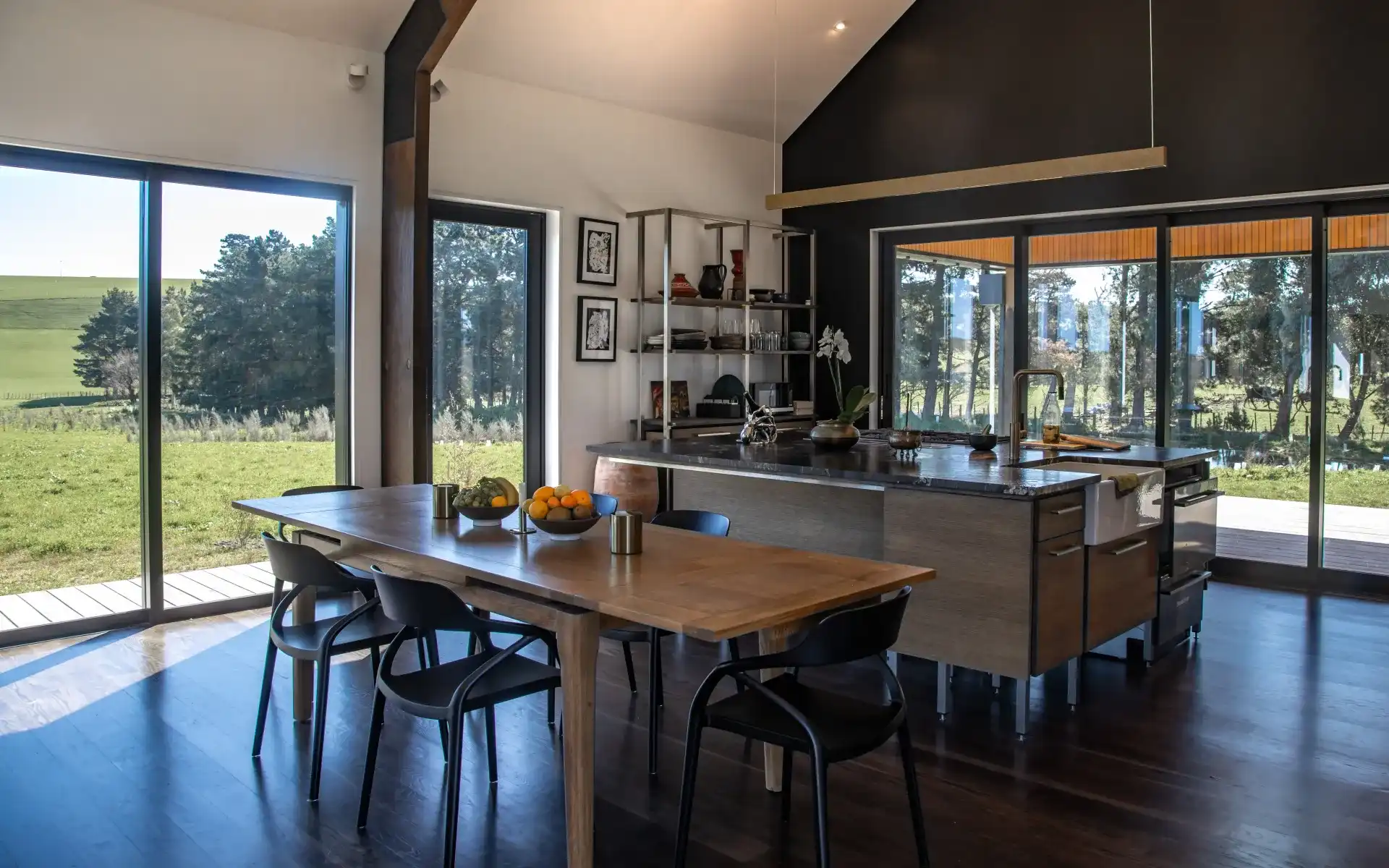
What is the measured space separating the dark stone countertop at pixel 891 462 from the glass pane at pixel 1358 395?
5.84ft

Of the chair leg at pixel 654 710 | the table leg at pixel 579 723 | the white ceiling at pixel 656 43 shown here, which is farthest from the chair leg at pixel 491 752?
the white ceiling at pixel 656 43

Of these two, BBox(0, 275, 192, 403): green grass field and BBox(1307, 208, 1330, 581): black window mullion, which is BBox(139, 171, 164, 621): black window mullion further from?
BBox(1307, 208, 1330, 581): black window mullion

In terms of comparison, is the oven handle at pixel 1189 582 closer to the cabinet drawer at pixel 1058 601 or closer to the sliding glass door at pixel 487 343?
the cabinet drawer at pixel 1058 601

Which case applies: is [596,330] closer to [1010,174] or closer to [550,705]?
[1010,174]

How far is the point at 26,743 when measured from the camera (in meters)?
3.69

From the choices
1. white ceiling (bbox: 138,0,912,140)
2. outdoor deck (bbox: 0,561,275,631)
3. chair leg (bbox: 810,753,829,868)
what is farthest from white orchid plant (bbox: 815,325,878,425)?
outdoor deck (bbox: 0,561,275,631)

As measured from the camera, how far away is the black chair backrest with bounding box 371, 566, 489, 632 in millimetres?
2787

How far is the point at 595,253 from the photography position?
711cm

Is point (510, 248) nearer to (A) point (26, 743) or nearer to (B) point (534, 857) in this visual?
(A) point (26, 743)

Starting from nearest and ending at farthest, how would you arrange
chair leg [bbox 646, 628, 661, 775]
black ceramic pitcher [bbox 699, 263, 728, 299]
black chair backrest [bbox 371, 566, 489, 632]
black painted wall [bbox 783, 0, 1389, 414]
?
1. black chair backrest [bbox 371, 566, 489, 632]
2. chair leg [bbox 646, 628, 661, 775]
3. black painted wall [bbox 783, 0, 1389, 414]
4. black ceramic pitcher [bbox 699, 263, 728, 299]

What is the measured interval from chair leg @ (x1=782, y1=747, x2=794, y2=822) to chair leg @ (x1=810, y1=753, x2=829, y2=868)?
646 millimetres

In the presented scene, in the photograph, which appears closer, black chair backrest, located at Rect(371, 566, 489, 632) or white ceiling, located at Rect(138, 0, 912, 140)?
black chair backrest, located at Rect(371, 566, 489, 632)

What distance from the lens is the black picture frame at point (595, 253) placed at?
702 cm

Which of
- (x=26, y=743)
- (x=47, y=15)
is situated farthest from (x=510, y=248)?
(x=26, y=743)
